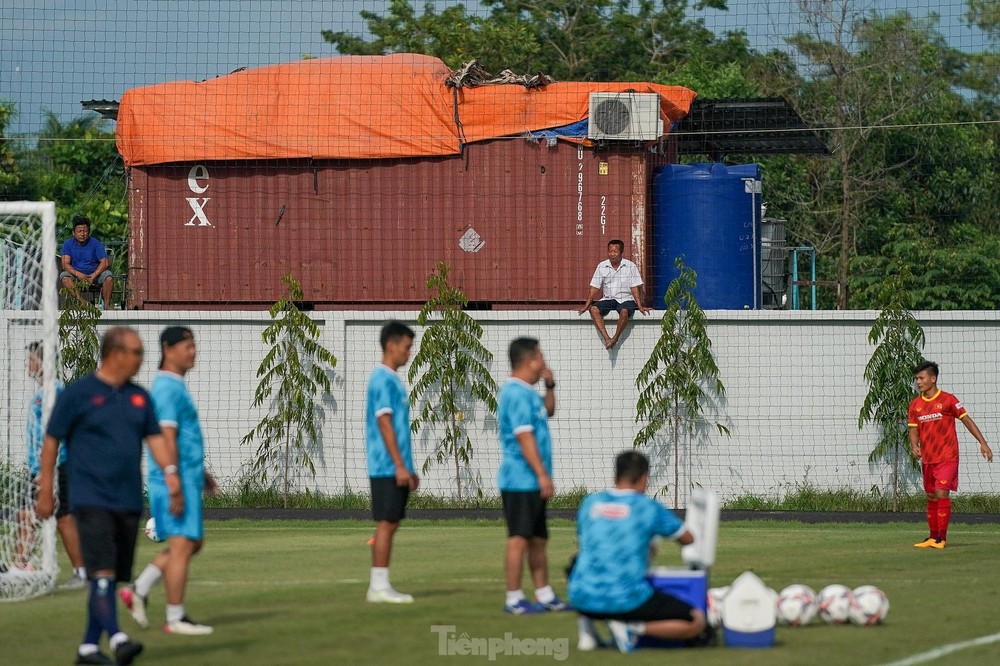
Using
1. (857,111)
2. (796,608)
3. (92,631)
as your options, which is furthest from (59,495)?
(857,111)

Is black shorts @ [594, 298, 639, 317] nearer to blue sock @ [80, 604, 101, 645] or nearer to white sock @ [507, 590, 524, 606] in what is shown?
white sock @ [507, 590, 524, 606]

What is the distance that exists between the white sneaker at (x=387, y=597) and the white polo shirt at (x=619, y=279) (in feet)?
33.1

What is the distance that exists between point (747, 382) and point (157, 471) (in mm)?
12323

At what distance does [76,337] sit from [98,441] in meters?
12.3

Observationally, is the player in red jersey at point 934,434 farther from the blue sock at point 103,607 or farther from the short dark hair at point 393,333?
the blue sock at point 103,607

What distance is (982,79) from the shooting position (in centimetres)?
5075

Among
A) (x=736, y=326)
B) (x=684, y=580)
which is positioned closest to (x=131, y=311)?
(x=736, y=326)

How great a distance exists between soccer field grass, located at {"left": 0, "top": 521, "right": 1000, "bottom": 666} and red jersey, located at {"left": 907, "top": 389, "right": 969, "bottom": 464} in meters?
1.01

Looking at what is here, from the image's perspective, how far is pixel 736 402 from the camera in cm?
1994

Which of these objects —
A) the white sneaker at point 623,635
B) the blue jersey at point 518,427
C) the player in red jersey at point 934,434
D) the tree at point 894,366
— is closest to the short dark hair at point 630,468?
the white sneaker at point 623,635

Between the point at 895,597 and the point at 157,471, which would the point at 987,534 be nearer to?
the point at 895,597

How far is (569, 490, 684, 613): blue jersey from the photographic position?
317 inches

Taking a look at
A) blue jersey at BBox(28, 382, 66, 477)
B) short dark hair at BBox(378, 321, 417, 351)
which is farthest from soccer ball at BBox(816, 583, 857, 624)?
blue jersey at BBox(28, 382, 66, 477)

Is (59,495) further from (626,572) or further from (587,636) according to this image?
(626,572)
